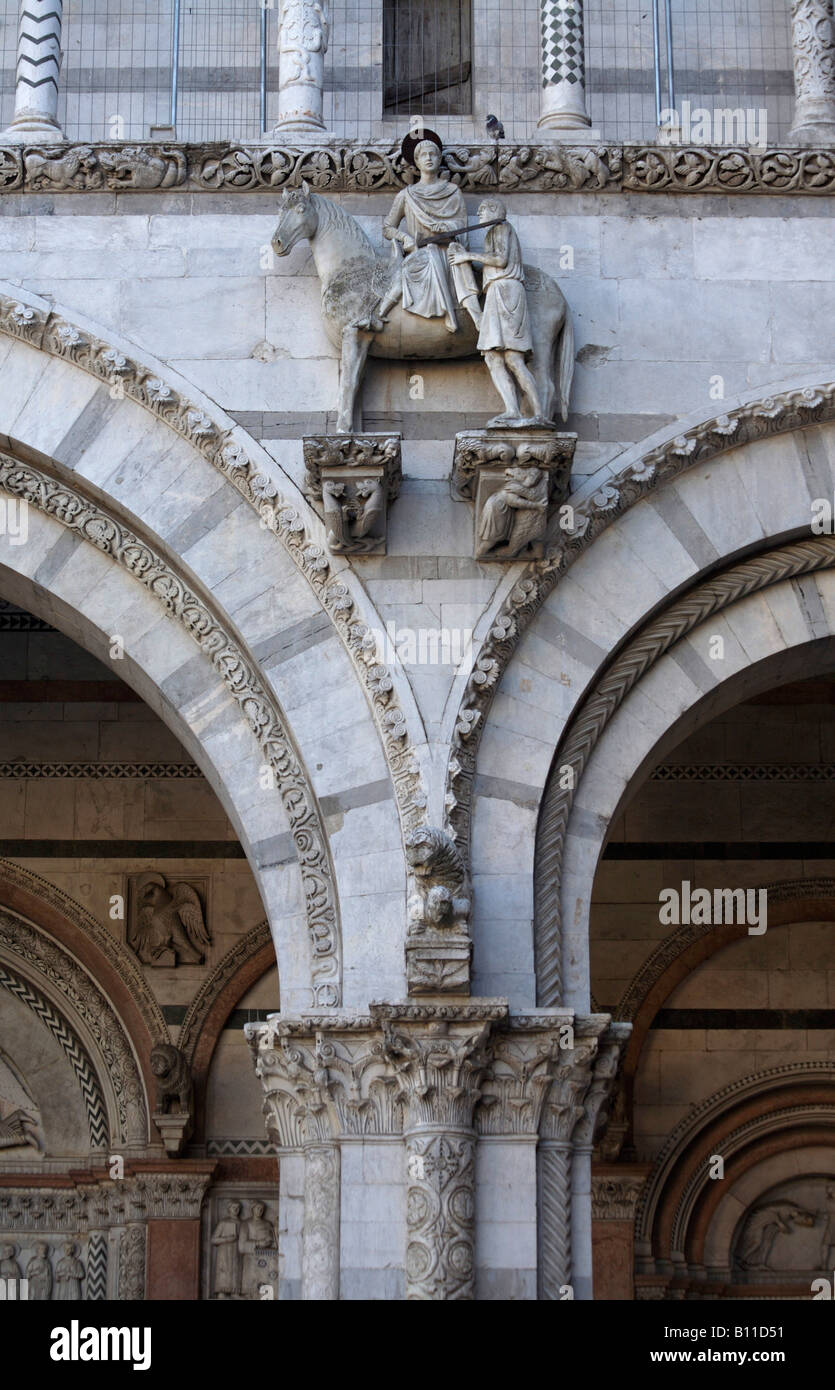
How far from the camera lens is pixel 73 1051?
43.8 feet

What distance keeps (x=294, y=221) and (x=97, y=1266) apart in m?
6.46

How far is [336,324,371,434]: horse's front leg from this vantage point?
33.9 ft

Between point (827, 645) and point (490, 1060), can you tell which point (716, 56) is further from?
point (490, 1060)

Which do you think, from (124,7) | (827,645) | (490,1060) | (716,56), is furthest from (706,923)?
(124,7)

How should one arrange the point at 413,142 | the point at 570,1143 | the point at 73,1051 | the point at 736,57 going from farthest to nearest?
the point at 73,1051, the point at 736,57, the point at 413,142, the point at 570,1143

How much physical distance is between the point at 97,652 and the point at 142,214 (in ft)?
7.44

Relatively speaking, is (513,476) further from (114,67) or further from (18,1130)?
(18,1130)

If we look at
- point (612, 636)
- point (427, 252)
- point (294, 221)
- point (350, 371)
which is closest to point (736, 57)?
point (427, 252)

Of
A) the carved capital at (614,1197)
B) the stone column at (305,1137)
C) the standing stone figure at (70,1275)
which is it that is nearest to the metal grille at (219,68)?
the stone column at (305,1137)

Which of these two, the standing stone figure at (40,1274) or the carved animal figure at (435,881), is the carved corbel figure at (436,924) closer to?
the carved animal figure at (435,881)

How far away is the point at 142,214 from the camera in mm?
10906

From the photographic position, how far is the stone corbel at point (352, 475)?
395 inches

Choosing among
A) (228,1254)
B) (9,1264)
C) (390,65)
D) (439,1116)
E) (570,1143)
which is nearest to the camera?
(439,1116)

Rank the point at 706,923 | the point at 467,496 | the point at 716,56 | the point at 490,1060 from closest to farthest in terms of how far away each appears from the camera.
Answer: the point at 490,1060 → the point at 467,496 → the point at 716,56 → the point at 706,923
